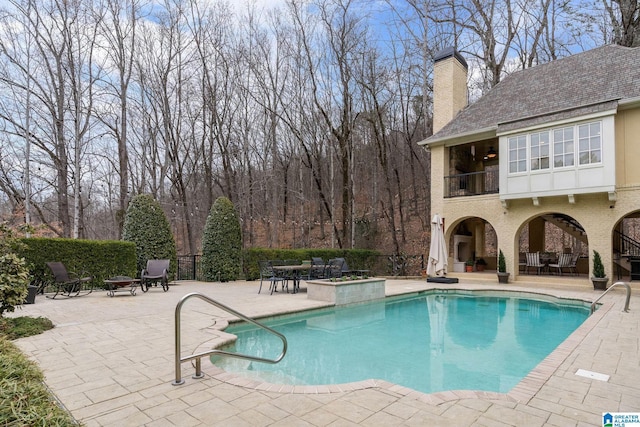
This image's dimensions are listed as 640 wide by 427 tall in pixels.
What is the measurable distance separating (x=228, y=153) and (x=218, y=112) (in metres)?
2.27

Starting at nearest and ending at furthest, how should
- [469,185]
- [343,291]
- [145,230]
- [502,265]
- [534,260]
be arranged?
[343,291]
[145,230]
[502,265]
[534,260]
[469,185]

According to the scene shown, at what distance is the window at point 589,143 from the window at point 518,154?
1.77 meters

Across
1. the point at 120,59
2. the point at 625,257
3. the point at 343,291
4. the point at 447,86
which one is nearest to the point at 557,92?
the point at 447,86

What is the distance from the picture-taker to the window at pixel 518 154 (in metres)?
13.9

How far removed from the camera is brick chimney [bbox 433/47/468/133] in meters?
17.4

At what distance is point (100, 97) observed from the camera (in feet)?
54.0

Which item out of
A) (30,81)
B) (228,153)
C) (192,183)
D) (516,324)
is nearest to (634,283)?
(516,324)

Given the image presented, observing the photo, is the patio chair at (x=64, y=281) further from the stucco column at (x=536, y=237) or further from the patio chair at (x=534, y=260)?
the stucco column at (x=536, y=237)

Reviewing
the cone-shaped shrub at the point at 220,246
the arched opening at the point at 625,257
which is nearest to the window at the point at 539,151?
the arched opening at the point at 625,257

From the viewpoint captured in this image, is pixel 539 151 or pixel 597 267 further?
pixel 539 151

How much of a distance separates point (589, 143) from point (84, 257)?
16.7 metres

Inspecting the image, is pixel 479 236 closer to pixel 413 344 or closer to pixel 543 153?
pixel 543 153

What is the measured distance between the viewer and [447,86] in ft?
57.4

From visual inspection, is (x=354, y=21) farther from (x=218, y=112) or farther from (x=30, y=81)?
(x=30, y=81)
